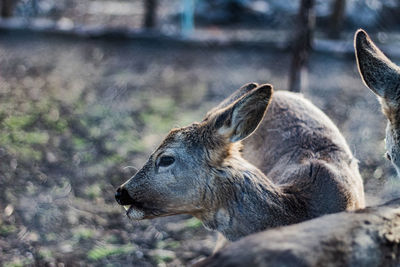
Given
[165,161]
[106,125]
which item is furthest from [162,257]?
[106,125]

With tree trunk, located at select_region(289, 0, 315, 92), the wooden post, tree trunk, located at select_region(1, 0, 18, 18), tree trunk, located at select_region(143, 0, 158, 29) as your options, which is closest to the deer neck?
tree trunk, located at select_region(289, 0, 315, 92)

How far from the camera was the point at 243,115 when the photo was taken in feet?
10.5

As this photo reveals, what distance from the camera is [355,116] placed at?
6.96 m

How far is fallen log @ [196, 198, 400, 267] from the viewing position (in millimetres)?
2180

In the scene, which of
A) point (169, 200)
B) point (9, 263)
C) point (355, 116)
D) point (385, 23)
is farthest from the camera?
point (385, 23)

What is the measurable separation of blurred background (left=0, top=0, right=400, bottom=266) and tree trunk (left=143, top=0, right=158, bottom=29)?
0.02 meters

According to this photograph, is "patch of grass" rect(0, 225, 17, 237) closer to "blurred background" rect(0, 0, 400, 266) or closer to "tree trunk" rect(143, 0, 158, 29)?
"blurred background" rect(0, 0, 400, 266)

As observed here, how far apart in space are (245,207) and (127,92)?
Result: 4720 mm

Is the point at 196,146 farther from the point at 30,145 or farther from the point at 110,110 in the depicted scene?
the point at 110,110

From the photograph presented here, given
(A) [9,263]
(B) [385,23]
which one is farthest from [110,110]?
(B) [385,23]

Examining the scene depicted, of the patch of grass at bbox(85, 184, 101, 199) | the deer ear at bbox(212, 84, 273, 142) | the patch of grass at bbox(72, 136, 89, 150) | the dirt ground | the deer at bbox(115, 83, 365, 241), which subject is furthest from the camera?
the patch of grass at bbox(72, 136, 89, 150)

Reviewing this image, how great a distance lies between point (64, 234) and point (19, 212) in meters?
0.48

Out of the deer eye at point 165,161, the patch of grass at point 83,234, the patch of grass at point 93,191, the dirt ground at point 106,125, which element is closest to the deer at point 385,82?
the deer eye at point 165,161

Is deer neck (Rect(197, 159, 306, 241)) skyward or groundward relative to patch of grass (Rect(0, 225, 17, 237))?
skyward
